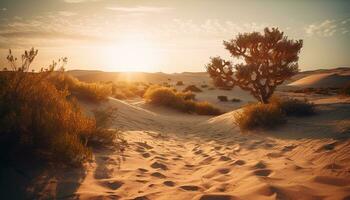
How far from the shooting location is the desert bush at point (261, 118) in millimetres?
8391

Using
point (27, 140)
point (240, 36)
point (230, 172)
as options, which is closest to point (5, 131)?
point (27, 140)

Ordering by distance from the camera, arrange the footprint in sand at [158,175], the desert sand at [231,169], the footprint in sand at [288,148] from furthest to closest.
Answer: the footprint in sand at [288,148]
the footprint in sand at [158,175]
the desert sand at [231,169]

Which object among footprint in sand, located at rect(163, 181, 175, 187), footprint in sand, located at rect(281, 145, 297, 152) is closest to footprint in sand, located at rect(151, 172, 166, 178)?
footprint in sand, located at rect(163, 181, 175, 187)

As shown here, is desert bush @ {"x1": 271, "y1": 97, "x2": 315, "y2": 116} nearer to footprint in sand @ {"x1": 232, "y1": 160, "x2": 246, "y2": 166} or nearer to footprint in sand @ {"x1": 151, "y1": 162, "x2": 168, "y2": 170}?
footprint in sand @ {"x1": 232, "y1": 160, "x2": 246, "y2": 166}

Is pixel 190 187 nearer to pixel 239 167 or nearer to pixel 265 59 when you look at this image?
pixel 239 167

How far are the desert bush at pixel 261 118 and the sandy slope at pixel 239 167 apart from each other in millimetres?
343

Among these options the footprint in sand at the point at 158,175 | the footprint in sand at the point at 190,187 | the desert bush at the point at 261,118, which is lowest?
the footprint in sand at the point at 158,175

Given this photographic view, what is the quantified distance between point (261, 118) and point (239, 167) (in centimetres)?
362

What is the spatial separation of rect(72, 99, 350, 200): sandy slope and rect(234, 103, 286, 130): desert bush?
1.12ft

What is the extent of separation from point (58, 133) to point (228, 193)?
8.33 feet

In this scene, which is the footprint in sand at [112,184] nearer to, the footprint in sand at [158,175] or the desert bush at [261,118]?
the footprint in sand at [158,175]

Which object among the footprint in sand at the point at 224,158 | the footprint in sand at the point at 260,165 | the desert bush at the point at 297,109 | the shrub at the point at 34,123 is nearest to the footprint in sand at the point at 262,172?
the footprint in sand at the point at 260,165

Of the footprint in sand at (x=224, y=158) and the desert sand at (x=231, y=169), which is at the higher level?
the desert sand at (x=231, y=169)

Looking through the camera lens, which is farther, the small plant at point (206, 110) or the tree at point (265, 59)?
the small plant at point (206, 110)
